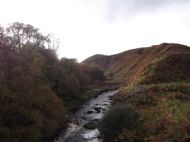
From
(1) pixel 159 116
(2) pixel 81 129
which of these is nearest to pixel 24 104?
(2) pixel 81 129

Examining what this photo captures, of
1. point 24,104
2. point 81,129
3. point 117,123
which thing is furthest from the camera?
point 81,129

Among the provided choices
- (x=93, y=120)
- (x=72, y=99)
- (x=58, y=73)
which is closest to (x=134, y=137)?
(x=93, y=120)

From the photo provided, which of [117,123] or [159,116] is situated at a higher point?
[159,116]

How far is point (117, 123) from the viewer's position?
1234 inches

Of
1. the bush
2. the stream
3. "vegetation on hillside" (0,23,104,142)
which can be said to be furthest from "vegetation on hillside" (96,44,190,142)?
"vegetation on hillside" (0,23,104,142)

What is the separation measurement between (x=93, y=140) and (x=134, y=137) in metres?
5.82

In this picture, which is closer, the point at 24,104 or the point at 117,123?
the point at 24,104

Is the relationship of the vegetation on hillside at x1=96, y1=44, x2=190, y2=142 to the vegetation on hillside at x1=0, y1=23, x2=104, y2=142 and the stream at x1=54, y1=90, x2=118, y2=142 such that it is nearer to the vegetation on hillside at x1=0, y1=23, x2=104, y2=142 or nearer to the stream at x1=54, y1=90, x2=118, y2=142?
the stream at x1=54, y1=90, x2=118, y2=142

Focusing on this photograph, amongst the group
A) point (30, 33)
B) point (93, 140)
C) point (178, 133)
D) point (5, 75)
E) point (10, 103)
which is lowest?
point (93, 140)

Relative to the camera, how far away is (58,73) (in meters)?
53.6

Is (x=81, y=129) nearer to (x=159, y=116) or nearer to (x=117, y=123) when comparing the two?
(x=117, y=123)

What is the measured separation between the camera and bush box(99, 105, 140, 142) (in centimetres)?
3070

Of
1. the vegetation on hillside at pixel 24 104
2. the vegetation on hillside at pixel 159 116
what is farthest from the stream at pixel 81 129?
the vegetation on hillside at pixel 159 116

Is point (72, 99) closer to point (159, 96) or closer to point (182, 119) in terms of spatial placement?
point (159, 96)
